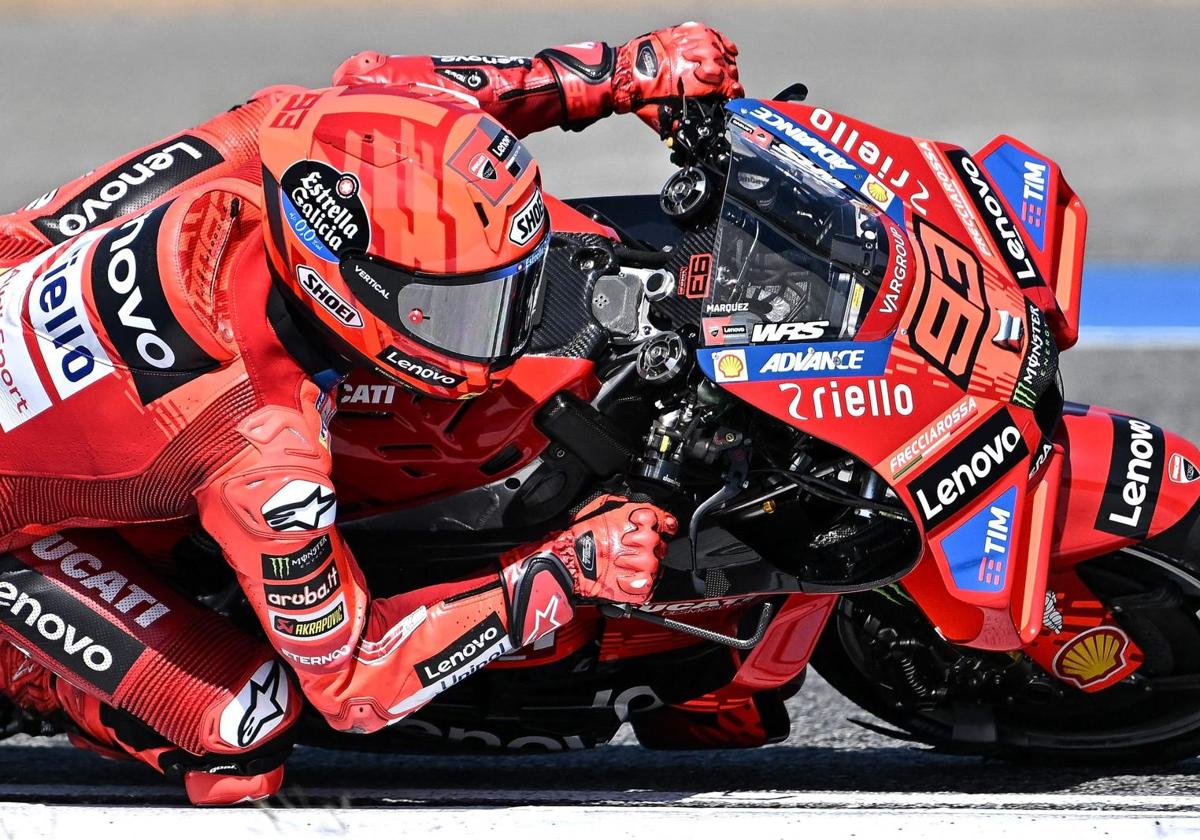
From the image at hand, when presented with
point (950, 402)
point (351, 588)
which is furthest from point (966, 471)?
point (351, 588)

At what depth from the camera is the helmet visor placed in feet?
10.6

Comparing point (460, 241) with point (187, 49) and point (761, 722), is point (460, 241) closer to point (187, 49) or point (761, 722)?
point (761, 722)

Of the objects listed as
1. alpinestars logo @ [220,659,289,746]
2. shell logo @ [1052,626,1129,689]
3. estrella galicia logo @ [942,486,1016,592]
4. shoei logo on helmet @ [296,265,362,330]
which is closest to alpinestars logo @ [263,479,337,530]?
shoei logo on helmet @ [296,265,362,330]

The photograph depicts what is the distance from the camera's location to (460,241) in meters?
3.21

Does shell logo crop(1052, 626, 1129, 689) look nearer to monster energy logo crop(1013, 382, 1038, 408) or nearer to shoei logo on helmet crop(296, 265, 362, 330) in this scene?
monster energy logo crop(1013, 382, 1038, 408)

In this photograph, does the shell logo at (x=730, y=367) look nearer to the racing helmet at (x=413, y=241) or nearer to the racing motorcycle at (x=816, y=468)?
the racing motorcycle at (x=816, y=468)

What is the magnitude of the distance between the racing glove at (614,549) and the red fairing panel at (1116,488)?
2.76ft

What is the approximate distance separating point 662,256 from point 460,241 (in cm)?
58

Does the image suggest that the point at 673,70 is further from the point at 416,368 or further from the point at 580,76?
the point at 416,368

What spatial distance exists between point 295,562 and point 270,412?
0.98 feet

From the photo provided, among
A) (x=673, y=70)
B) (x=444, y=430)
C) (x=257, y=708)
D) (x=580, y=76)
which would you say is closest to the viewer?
(x=444, y=430)

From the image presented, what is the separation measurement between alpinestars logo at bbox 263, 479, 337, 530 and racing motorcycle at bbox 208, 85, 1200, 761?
1.35 ft

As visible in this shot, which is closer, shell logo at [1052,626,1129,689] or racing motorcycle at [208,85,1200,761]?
racing motorcycle at [208,85,1200,761]

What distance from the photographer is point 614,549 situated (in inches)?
132
